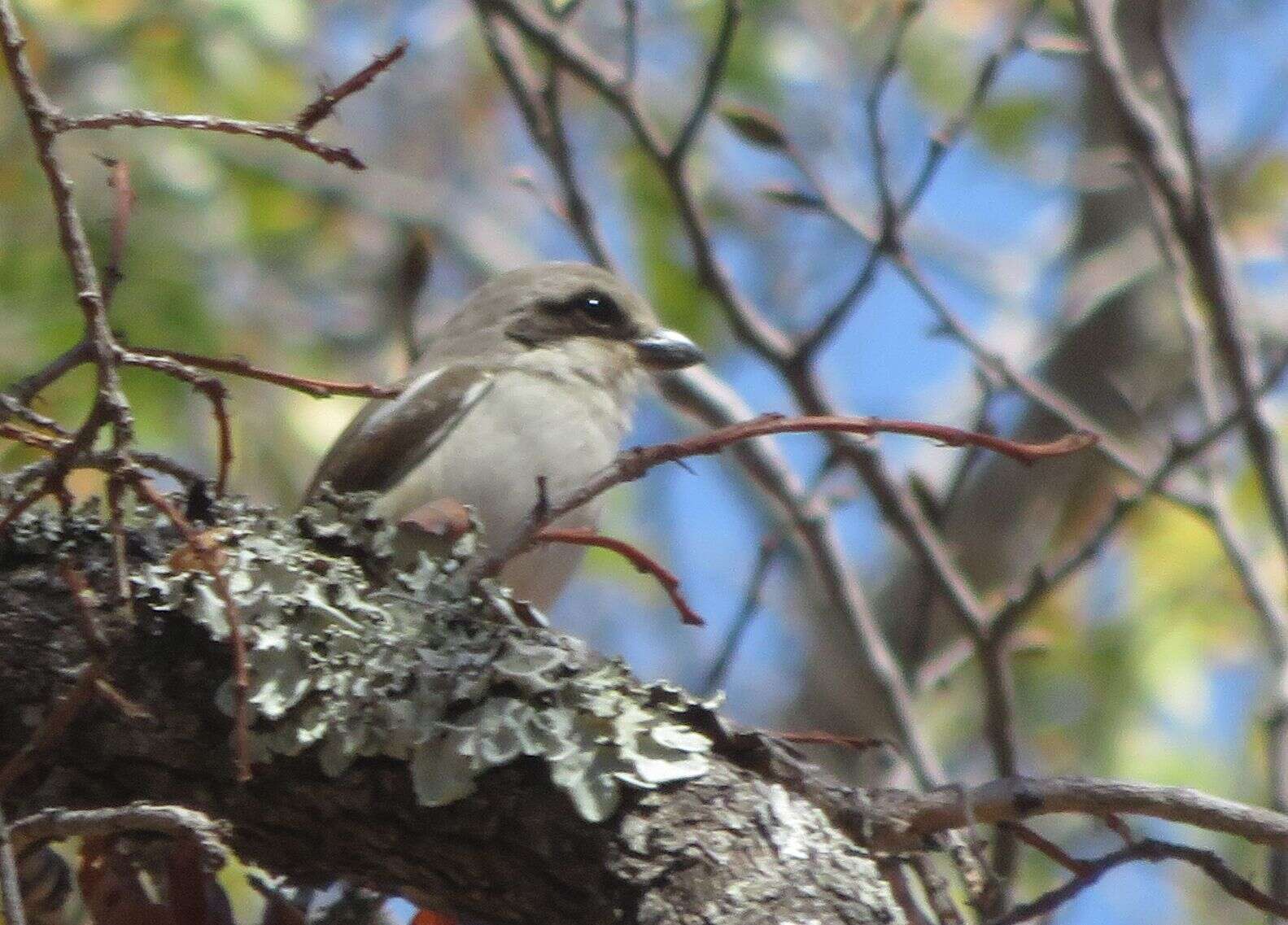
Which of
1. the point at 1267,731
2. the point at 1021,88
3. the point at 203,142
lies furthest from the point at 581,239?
the point at 1021,88

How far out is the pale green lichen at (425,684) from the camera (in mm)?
2326

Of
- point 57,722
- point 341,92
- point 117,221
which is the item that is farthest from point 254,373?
point 57,722

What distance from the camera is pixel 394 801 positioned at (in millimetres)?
2387

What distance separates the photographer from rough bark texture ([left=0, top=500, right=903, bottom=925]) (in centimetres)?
226

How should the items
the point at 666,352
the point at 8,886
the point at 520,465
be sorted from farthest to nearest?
1. the point at 666,352
2. the point at 520,465
3. the point at 8,886

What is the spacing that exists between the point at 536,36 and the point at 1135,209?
4458 millimetres

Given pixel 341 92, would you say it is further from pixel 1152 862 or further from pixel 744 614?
pixel 744 614

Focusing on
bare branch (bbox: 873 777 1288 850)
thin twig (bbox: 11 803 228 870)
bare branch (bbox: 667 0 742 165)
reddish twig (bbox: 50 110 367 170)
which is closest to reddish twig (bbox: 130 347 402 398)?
reddish twig (bbox: 50 110 367 170)

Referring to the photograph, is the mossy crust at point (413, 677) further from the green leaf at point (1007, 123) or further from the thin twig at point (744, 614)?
the green leaf at point (1007, 123)

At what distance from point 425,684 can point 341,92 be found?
76cm

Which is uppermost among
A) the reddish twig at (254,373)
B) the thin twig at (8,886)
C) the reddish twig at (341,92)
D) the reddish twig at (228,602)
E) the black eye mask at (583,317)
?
the black eye mask at (583,317)

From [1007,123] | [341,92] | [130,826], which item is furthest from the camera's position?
[1007,123]

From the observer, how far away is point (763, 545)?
495 cm

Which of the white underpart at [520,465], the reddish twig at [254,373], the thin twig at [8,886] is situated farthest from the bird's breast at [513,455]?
the thin twig at [8,886]
